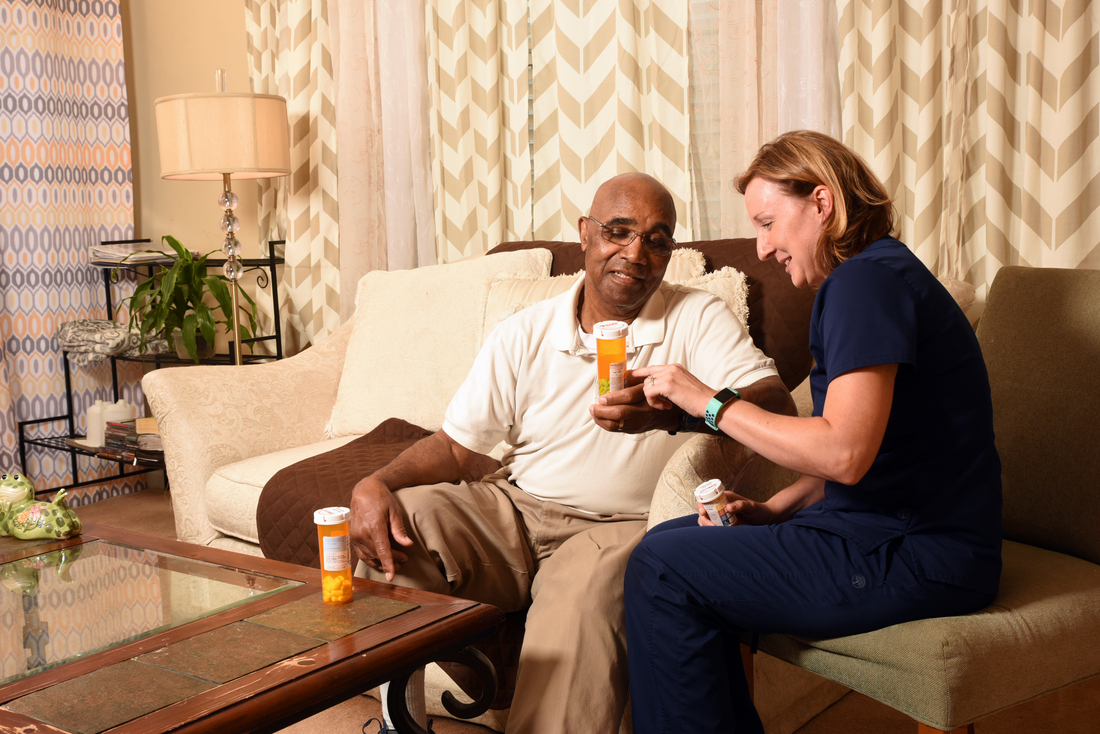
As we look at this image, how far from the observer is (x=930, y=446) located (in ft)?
3.96

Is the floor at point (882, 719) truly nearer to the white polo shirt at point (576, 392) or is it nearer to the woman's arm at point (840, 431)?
the white polo shirt at point (576, 392)

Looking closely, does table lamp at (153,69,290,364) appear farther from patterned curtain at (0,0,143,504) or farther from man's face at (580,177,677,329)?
man's face at (580,177,677,329)

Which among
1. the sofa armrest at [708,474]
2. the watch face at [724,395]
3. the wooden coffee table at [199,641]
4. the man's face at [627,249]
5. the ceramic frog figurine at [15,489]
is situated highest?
the man's face at [627,249]

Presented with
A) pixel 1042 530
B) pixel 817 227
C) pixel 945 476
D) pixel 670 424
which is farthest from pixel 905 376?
pixel 1042 530

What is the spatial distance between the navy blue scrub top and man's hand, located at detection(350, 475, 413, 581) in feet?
2.38

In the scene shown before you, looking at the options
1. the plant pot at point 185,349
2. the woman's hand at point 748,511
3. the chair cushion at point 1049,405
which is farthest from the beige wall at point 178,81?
the chair cushion at point 1049,405

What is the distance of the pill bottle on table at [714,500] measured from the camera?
1.32m

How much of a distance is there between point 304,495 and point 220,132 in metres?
1.66

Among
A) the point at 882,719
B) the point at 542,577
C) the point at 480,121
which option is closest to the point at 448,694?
the point at 542,577

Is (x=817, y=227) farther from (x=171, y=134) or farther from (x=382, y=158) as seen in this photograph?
(x=171, y=134)

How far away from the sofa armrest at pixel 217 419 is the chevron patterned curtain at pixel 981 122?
1.70 m

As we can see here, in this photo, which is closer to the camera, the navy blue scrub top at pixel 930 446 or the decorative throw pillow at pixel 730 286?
the navy blue scrub top at pixel 930 446

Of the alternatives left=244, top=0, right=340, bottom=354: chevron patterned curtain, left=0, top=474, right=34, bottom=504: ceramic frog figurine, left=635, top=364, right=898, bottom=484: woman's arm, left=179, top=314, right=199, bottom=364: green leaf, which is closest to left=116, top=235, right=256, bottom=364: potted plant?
left=179, top=314, right=199, bottom=364: green leaf

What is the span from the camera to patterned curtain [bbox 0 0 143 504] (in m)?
3.66
